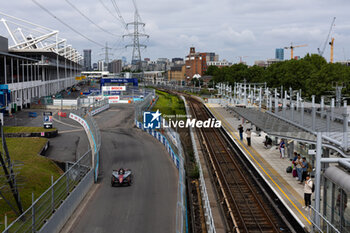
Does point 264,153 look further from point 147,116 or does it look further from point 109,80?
point 109,80

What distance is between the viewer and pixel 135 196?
16.8 meters

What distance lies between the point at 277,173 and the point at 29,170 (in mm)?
13182

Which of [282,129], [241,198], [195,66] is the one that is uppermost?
[195,66]

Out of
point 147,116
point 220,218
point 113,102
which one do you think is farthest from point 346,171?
point 113,102

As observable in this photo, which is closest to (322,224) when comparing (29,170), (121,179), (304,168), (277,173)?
(304,168)

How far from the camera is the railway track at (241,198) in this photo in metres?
14.3

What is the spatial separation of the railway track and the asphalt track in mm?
2359

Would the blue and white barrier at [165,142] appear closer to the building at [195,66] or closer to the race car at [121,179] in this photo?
the race car at [121,179]

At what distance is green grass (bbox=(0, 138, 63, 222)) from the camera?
52.9ft

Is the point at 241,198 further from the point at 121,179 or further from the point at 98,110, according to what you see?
the point at 98,110

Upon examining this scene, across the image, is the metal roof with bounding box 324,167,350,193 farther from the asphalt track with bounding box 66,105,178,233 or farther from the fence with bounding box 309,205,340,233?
the asphalt track with bounding box 66,105,178,233

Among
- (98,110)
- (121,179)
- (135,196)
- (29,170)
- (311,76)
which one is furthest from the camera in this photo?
(311,76)

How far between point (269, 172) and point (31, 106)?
148 ft

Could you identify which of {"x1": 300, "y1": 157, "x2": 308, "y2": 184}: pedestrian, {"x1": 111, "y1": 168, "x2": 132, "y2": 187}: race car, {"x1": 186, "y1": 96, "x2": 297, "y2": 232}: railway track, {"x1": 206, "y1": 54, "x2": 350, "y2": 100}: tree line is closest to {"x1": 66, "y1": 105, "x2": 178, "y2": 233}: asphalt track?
{"x1": 111, "y1": 168, "x2": 132, "y2": 187}: race car
